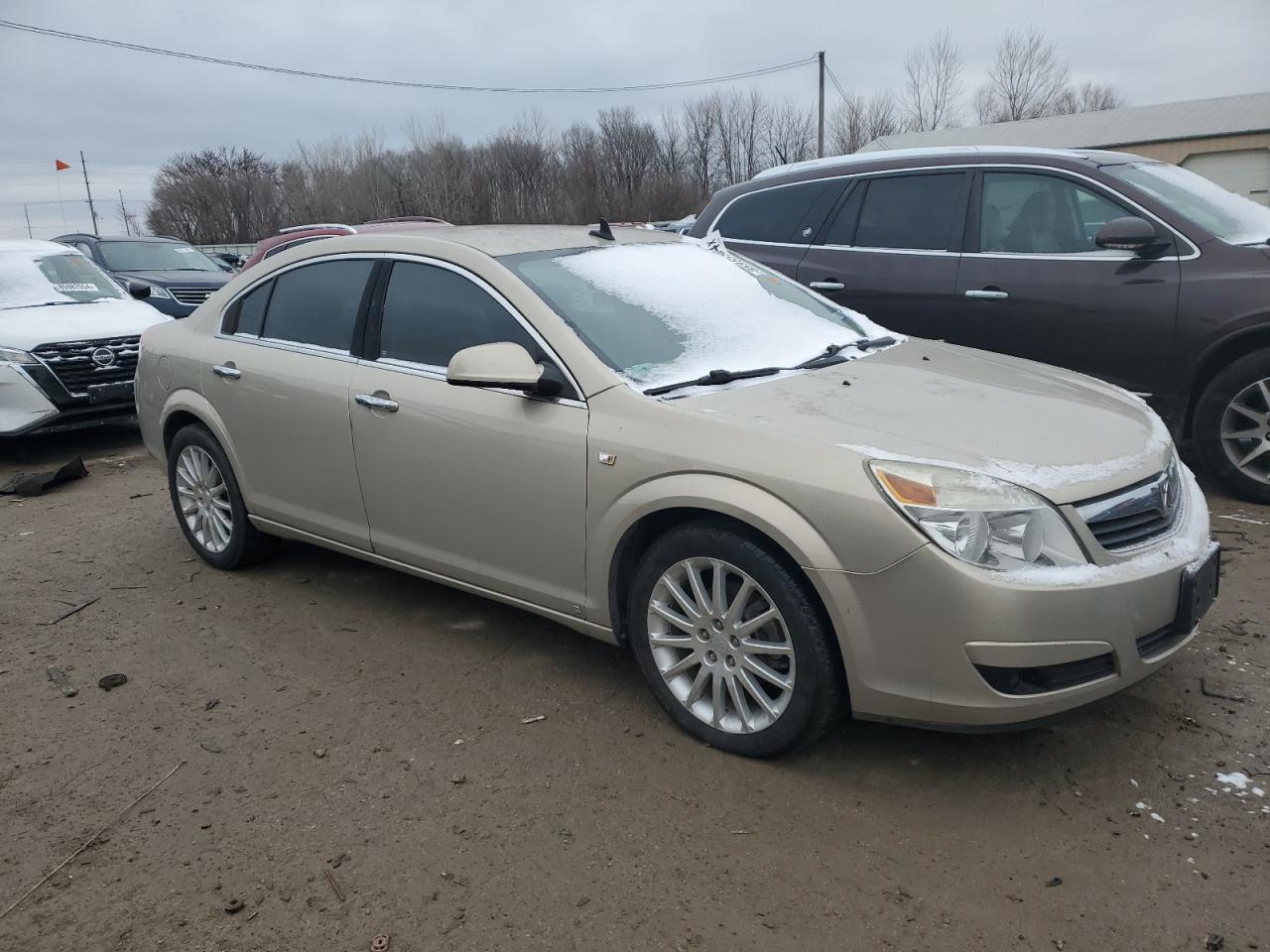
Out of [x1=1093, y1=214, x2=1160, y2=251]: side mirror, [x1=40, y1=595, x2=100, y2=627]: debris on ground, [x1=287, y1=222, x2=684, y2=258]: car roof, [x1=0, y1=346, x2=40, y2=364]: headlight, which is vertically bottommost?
[x1=40, y1=595, x2=100, y2=627]: debris on ground

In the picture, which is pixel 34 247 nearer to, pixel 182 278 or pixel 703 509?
pixel 182 278

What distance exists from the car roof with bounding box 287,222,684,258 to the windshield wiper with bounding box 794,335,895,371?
1024 mm

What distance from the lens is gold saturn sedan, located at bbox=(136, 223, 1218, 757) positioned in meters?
2.68

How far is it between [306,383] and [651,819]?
8.08 feet

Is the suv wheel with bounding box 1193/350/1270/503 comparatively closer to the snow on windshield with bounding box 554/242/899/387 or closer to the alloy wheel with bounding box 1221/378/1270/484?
the alloy wheel with bounding box 1221/378/1270/484

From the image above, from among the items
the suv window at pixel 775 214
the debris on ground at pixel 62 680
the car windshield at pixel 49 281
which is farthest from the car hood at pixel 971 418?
the car windshield at pixel 49 281

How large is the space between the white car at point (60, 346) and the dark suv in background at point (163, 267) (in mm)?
2861

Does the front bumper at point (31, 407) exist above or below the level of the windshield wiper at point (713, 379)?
below

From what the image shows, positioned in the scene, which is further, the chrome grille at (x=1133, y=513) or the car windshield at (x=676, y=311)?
the car windshield at (x=676, y=311)

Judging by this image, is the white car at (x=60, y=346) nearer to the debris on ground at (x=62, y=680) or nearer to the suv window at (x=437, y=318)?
the debris on ground at (x=62, y=680)

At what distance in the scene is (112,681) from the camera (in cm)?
385

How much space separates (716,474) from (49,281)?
8.27m

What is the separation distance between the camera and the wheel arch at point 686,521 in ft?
9.14

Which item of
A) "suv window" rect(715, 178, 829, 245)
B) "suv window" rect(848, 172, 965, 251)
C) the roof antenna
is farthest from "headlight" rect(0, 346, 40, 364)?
"suv window" rect(848, 172, 965, 251)
